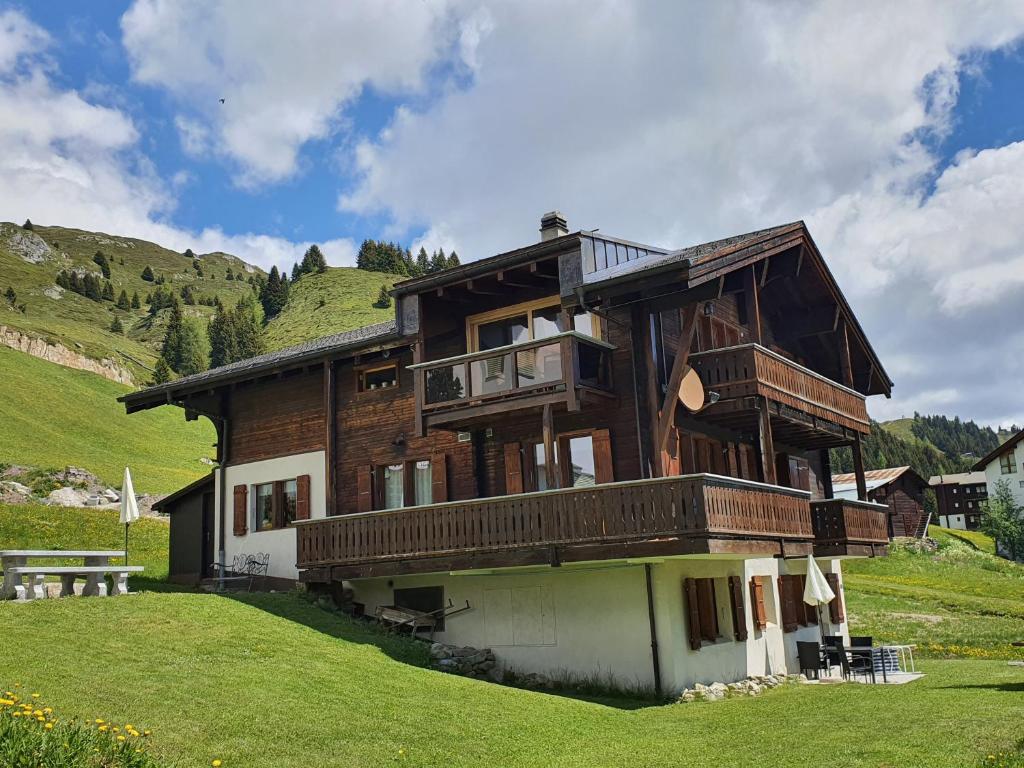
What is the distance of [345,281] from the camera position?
116 metres

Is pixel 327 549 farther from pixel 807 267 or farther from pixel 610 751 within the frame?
pixel 807 267

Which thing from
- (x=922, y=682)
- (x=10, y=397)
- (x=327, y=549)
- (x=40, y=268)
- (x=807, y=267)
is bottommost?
(x=922, y=682)

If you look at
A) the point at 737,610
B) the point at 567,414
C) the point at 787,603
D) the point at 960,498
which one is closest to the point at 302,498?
the point at 567,414

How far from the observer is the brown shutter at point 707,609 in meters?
19.8

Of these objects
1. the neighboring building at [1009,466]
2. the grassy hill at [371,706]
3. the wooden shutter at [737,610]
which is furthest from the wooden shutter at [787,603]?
the neighboring building at [1009,466]

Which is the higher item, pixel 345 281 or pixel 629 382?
pixel 345 281

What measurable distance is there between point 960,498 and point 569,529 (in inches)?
4671

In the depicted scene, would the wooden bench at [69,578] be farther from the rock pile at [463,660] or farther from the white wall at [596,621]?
the white wall at [596,621]

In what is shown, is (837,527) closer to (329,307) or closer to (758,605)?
(758,605)

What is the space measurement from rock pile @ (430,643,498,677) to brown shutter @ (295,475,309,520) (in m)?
5.76

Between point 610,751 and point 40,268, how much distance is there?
15239 centimetres

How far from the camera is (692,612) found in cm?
1912

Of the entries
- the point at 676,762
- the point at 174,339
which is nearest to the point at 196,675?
the point at 676,762

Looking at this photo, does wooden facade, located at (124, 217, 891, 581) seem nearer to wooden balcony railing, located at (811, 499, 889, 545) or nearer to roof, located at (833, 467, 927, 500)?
wooden balcony railing, located at (811, 499, 889, 545)
